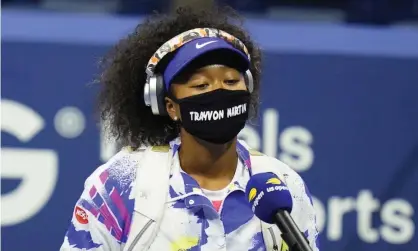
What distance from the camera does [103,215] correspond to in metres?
1.94

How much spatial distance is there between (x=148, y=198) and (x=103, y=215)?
0.10 m

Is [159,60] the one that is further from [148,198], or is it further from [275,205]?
[275,205]

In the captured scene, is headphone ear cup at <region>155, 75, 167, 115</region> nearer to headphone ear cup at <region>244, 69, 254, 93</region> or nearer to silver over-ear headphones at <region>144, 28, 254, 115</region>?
silver over-ear headphones at <region>144, 28, 254, 115</region>

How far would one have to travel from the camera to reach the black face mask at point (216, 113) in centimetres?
198

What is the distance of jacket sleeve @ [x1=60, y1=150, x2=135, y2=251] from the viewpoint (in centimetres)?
194

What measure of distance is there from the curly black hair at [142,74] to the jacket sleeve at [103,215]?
208 millimetres

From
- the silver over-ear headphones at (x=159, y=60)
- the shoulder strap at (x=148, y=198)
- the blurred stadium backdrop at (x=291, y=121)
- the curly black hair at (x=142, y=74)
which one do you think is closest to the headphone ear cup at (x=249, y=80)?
the silver over-ear headphones at (x=159, y=60)

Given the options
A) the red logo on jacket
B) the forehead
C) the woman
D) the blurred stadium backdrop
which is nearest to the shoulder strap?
the woman

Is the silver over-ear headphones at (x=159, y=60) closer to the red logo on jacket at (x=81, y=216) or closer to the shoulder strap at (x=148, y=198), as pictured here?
the shoulder strap at (x=148, y=198)

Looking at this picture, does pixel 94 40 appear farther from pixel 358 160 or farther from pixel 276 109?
pixel 358 160

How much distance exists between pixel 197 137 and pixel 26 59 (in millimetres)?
2196

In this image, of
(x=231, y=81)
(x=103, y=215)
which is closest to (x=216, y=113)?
(x=231, y=81)

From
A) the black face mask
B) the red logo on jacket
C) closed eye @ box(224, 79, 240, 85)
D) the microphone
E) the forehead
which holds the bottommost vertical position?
the red logo on jacket

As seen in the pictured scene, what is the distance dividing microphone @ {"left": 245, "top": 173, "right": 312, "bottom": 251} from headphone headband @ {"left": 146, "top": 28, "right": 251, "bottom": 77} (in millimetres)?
348
